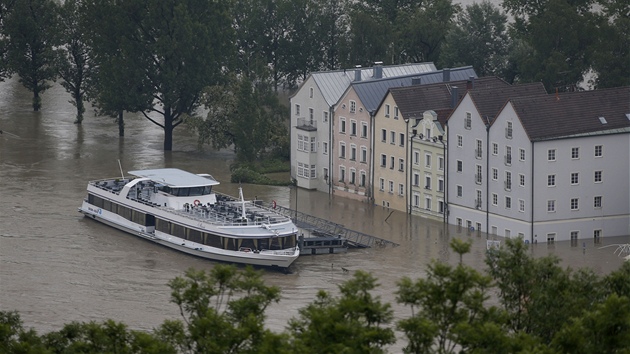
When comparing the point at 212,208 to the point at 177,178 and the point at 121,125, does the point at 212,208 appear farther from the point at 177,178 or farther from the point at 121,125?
the point at 121,125

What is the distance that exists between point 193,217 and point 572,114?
19.5m

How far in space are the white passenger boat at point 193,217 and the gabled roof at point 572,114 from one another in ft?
43.4

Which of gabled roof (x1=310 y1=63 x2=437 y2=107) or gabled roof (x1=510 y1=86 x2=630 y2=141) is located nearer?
gabled roof (x1=510 y1=86 x2=630 y2=141)

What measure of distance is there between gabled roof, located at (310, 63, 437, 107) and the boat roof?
11342 millimetres

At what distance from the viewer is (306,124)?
112 metres

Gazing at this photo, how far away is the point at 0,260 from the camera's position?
9244 cm

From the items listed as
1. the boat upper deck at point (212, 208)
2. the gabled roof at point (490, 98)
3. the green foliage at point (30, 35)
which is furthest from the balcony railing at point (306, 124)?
the green foliage at point (30, 35)

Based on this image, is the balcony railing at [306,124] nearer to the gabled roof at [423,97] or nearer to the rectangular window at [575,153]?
the gabled roof at [423,97]

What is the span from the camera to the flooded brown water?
276 feet

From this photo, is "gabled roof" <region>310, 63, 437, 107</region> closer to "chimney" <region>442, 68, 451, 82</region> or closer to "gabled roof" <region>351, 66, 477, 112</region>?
"gabled roof" <region>351, 66, 477, 112</region>

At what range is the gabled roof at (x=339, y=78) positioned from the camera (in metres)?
111

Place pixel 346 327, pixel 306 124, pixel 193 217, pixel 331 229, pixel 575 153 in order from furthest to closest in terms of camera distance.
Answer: pixel 306 124, pixel 331 229, pixel 575 153, pixel 193 217, pixel 346 327

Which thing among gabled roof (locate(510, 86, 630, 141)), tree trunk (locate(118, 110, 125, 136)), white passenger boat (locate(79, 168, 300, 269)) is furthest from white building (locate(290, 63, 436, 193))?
tree trunk (locate(118, 110, 125, 136))

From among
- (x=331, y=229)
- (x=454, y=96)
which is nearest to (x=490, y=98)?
(x=454, y=96)
